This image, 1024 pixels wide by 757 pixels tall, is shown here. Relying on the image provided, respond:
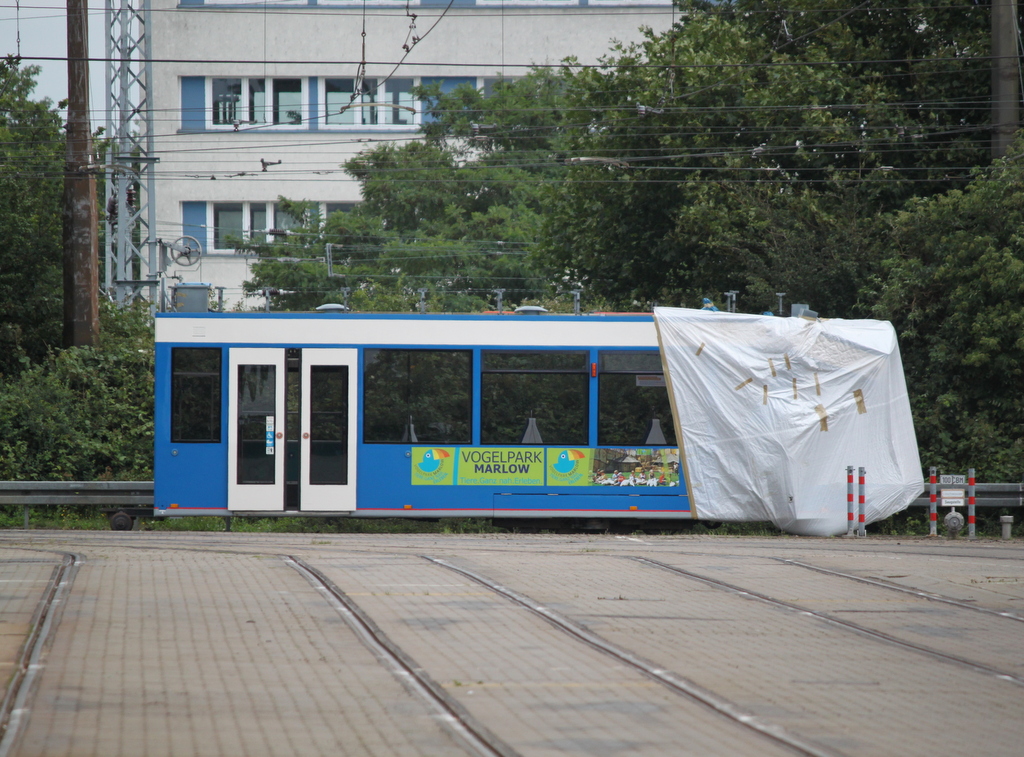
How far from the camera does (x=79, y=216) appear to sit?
2089 centimetres

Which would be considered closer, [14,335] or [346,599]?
[346,599]

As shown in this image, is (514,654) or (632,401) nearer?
(514,654)

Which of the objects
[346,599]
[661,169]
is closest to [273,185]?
[661,169]

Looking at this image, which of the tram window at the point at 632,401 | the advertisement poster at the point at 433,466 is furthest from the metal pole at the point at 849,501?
the advertisement poster at the point at 433,466

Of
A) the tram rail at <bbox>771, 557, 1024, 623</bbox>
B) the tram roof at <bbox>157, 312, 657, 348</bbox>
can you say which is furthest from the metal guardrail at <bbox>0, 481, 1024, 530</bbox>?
the tram rail at <bbox>771, 557, 1024, 623</bbox>

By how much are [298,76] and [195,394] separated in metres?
36.2

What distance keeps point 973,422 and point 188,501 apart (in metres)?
11.3

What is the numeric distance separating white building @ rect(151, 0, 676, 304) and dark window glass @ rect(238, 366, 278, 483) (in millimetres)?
33055

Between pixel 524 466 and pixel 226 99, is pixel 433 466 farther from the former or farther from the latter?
pixel 226 99

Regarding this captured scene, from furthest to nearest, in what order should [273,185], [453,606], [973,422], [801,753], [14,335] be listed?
1. [273,185]
2. [14,335]
3. [973,422]
4. [453,606]
5. [801,753]

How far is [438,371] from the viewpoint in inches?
633

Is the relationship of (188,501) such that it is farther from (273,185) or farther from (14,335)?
(273,185)

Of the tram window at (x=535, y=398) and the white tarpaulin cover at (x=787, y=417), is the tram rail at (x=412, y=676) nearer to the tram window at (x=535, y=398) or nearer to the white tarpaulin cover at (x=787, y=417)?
the tram window at (x=535, y=398)

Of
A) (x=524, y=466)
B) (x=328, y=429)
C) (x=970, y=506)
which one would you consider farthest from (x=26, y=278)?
(x=970, y=506)
